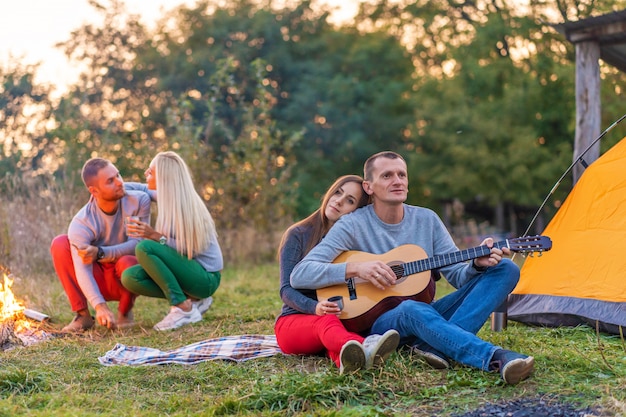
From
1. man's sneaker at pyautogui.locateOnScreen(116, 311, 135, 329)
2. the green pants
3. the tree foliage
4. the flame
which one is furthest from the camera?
the tree foliage

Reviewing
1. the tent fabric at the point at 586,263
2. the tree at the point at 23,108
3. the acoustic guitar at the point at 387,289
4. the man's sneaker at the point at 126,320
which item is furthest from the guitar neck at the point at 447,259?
the tree at the point at 23,108

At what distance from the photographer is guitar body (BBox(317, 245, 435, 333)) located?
13.4 feet

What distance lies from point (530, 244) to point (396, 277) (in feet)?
2.33

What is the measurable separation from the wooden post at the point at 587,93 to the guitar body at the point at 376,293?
310 cm

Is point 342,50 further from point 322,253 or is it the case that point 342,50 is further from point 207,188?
point 322,253

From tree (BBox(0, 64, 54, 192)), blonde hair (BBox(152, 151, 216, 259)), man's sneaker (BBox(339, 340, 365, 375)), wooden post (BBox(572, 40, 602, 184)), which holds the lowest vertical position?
man's sneaker (BBox(339, 340, 365, 375))

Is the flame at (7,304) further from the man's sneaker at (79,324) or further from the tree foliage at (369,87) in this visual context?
the tree foliage at (369,87)

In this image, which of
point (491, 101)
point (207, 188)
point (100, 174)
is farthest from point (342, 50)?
point (100, 174)

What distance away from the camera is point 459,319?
157 inches

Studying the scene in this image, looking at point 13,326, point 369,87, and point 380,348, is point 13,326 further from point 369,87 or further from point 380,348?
point 369,87

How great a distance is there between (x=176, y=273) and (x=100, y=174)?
90cm

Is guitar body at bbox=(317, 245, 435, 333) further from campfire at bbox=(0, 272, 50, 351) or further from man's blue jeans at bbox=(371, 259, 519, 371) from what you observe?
campfire at bbox=(0, 272, 50, 351)

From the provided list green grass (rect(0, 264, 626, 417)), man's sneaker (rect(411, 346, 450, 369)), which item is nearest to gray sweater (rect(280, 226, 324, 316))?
green grass (rect(0, 264, 626, 417))

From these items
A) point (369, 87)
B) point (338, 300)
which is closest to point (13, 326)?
point (338, 300)
